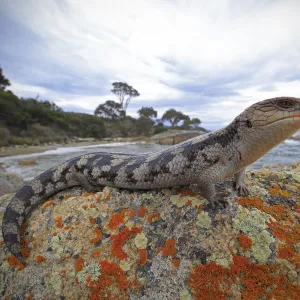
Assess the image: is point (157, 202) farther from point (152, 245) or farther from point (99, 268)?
point (99, 268)

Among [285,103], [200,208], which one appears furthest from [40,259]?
[285,103]

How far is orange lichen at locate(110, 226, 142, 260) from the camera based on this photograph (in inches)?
84.3

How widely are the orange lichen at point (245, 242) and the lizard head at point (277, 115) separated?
1.16 meters

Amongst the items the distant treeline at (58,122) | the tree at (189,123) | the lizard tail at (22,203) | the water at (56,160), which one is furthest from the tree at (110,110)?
the lizard tail at (22,203)

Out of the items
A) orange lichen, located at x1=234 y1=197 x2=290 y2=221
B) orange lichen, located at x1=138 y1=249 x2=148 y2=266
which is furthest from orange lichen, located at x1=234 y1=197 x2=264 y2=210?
orange lichen, located at x1=138 y1=249 x2=148 y2=266

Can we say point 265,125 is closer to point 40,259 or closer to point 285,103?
point 285,103

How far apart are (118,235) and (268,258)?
1612 mm

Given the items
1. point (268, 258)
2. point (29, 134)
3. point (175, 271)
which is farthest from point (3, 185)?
point (29, 134)

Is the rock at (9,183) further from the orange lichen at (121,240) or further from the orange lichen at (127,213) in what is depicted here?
the orange lichen at (121,240)

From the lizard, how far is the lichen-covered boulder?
0.59 feet

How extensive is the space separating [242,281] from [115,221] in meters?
1.55

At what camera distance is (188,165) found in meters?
2.49

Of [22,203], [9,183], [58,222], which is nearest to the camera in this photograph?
[58,222]

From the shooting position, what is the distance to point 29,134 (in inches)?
1270
